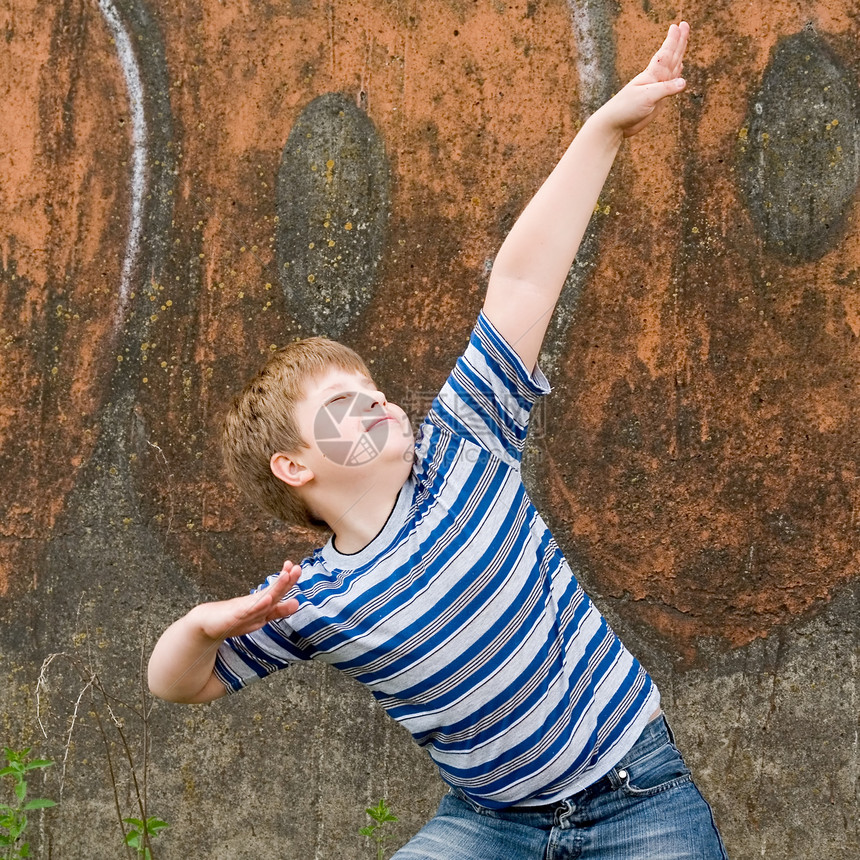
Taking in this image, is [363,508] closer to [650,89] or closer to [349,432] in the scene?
[349,432]

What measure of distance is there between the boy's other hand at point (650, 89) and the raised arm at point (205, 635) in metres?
1.04

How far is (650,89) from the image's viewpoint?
1.71m

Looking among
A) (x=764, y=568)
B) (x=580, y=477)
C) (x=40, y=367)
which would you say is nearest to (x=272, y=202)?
(x=40, y=367)

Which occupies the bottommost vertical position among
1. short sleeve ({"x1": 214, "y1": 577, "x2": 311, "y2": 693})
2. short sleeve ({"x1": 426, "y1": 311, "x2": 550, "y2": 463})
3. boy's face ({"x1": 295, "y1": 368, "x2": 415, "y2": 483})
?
short sleeve ({"x1": 214, "y1": 577, "x2": 311, "y2": 693})

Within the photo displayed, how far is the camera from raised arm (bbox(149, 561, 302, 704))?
162 cm

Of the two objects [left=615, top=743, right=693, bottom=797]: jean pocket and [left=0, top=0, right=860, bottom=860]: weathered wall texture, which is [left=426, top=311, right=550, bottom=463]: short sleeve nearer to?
[left=615, top=743, right=693, bottom=797]: jean pocket

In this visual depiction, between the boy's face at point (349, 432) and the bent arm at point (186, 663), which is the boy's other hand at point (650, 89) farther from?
the bent arm at point (186, 663)

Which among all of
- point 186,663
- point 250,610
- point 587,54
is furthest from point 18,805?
point 587,54

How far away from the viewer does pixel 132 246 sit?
2775 millimetres

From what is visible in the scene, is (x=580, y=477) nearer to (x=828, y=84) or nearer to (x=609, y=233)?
(x=609, y=233)

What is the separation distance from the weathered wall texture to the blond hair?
813 millimetres

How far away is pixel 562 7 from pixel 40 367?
1892 millimetres

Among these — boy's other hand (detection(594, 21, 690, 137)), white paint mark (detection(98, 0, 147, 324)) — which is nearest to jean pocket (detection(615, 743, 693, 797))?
boy's other hand (detection(594, 21, 690, 137))

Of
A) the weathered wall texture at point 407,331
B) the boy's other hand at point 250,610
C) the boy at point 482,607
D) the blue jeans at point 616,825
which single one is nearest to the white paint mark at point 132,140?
the weathered wall texture at point 407,331
